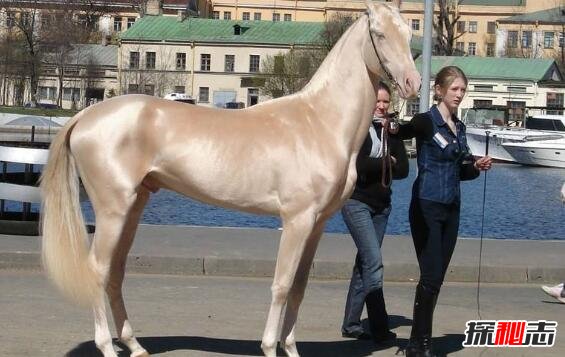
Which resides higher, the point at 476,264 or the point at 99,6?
the point at 99,6

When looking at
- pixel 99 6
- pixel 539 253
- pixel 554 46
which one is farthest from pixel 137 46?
pixel 539 253

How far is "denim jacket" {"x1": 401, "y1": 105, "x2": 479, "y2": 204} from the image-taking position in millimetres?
9133

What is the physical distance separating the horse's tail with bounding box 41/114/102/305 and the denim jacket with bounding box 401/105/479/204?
2.51 metres

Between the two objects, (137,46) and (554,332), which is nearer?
(554,332)

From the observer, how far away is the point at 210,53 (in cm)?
12369

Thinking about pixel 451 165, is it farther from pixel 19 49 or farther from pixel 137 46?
pixel 137 46

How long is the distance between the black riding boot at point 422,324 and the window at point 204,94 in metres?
114

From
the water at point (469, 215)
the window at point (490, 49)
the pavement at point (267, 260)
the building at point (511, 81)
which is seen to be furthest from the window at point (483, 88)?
the pavement at point (267, 260)

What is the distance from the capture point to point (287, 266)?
8.32m

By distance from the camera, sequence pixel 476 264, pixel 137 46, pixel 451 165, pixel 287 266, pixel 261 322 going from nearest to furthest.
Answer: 1. pixel 287 266
2. pixel 451 165
3. pixel 261 322
4. pixel 476 264
5. pixel 137 46

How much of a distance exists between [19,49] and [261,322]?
87897mm

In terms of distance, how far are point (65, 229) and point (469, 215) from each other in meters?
20.3

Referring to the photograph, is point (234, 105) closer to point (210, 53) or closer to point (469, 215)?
point (210, 53)

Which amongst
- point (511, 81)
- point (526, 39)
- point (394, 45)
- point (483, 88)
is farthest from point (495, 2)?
point (394, 45)
